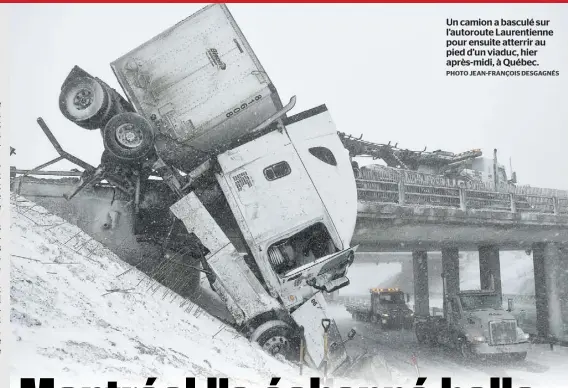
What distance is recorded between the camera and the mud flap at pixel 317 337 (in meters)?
8.54

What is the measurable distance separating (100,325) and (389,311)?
1650 cm

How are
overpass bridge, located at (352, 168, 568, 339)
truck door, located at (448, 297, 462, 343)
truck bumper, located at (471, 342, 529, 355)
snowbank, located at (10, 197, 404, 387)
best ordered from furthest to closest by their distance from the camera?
truck door, located at (448, 297, 462, 343) → overpass bridge, located at (352, 168, 568, 339) → truck bumper, located at (471, 342, 529, 355) → snowbank, located at (10, 197, 404, 387)

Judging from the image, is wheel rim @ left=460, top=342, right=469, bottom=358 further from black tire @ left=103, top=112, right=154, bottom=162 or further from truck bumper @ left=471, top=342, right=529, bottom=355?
black tire @ left=103, top=112, right=154, bottom=162

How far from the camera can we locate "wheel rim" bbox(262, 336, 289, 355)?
837 cm

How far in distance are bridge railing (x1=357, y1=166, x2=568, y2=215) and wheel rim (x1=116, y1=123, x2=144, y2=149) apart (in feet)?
19.2

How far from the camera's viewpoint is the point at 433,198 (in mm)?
13602

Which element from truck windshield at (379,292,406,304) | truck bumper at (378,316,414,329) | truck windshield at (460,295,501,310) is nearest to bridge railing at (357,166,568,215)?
truck windshield at (460,295,501,310)

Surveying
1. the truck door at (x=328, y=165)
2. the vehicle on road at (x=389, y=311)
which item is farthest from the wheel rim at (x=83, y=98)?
the vehicle on road at (x=389, y=311)

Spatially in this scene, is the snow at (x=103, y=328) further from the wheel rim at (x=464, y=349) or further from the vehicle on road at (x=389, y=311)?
the vehicle on road at (x=389, y=311)

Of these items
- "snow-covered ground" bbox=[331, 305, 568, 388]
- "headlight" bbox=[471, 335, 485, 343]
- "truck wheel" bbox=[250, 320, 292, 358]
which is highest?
"truck wheel" bbox=[250, 320, 292, 358]

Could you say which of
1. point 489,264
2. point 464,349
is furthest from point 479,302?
point 489,264

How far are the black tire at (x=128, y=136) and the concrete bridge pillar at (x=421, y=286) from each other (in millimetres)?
19104

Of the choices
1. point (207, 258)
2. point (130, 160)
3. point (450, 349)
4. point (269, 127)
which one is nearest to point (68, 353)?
point (207, 258)

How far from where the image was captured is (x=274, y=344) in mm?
8406
